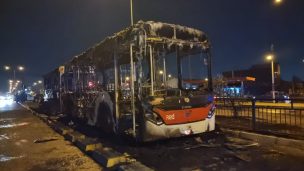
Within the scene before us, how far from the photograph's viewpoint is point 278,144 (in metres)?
8.66

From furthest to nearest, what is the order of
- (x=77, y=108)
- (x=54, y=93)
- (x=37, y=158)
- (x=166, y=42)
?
(x=54, y=93) → (x=77, y=108) → (x=166, y=42) → (x=37, y=158)

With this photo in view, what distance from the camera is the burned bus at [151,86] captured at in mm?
8617

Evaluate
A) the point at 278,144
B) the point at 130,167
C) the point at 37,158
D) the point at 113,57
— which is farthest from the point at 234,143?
the point at 37,158

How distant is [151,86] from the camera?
901 centimetres

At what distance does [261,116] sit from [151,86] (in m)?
6.12

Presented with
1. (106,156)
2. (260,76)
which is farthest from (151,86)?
(260,76)

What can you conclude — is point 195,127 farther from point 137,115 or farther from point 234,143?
point 137,115

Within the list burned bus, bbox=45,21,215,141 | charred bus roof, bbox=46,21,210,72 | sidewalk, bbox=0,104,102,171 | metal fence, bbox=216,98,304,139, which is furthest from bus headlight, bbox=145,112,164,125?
metal fence, bbox=216,98,304,139

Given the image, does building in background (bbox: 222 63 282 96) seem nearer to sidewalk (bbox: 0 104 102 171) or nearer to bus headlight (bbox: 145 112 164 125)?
sidewalk (bbox: 0 104 102 171)

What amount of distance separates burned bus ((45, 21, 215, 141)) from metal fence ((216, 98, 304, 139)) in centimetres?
216

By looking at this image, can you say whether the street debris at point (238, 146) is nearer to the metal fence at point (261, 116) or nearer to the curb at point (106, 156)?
the metal fence at point (261, 116)

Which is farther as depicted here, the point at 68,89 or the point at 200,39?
the point at 68,89

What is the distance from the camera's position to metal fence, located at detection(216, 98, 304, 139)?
34.6 ft

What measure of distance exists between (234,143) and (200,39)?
11.0 feet
